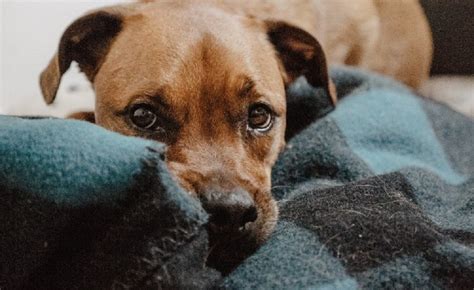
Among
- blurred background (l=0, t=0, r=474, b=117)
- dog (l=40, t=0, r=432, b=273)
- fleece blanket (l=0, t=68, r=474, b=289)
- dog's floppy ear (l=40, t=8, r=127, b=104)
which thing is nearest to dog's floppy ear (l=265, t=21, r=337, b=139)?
dog (l=40, t=0, r=432, b=273)

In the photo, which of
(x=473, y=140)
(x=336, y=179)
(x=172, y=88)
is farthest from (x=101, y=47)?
(x=473, y=140)

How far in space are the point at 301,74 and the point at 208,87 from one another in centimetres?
56

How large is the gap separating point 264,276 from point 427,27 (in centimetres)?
211

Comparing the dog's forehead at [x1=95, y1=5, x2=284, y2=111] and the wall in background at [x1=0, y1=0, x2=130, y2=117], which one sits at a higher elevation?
the dog's forehead at [x1=95, y1=5, x2=284, y2=111]

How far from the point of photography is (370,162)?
157 cm

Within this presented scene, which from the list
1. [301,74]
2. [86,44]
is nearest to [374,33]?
[301,74]

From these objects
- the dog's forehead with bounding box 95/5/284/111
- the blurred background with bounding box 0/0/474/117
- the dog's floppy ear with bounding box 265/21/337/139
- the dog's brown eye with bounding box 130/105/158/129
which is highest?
the dog's forehead with bounding box 95/5/284/111

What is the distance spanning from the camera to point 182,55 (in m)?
1.39

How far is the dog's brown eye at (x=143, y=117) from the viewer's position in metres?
1.38

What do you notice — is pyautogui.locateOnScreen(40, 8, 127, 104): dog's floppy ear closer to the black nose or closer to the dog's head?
the dog's head

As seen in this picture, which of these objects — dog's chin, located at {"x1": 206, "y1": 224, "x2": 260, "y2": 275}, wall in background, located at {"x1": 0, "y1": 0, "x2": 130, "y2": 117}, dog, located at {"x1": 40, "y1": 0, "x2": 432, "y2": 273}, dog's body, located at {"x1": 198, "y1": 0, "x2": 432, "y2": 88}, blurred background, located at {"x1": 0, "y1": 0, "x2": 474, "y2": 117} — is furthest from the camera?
wall in background, located at {"x1": 0, "y1": 0, "x2": 130, "y2": 117}

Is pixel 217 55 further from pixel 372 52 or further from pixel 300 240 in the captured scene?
pixel 372 52

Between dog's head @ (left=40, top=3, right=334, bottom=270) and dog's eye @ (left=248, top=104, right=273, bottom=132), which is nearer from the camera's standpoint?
dog's head @ (left=40, top=3, right=334, bottom=270)

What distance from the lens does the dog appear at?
1.14 meters
